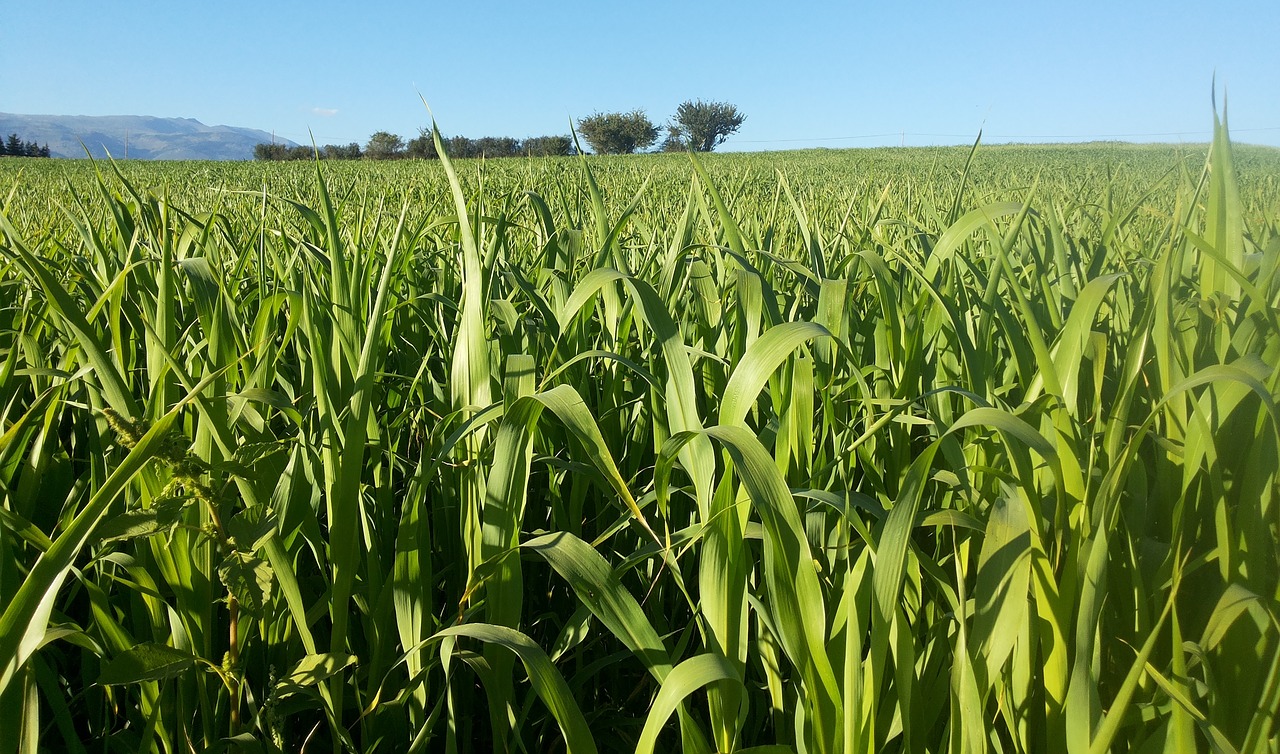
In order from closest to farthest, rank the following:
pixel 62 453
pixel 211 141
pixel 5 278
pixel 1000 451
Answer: pixel 1000 451, pixel 62 453, pixel 5 278, pixel 211 141

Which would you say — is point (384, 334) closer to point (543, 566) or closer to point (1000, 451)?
point (543, 566)

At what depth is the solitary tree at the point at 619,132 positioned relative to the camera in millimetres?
43031

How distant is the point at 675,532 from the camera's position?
70 centimetres

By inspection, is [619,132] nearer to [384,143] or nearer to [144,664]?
[384,143]

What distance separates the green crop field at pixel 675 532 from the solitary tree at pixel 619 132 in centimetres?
4395

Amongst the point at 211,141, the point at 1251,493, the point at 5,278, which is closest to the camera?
the point at 1251,493

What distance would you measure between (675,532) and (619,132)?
4460 cm

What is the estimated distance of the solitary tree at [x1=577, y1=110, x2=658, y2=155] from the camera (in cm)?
4303

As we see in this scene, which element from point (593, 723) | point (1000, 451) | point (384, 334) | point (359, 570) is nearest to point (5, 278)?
point (384, 334)

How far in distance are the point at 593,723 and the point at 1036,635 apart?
0.45 meters

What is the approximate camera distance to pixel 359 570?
765 millimetres

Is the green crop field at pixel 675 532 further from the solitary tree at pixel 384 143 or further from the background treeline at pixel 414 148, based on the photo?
the solitary tree at pixel 384 143

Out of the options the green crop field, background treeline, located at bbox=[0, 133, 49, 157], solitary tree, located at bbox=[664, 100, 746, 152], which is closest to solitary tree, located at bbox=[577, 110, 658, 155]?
solitary tree, located at bbox=[664, 100, 746, 152]

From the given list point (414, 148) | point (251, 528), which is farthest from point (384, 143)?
point (251, 528)
